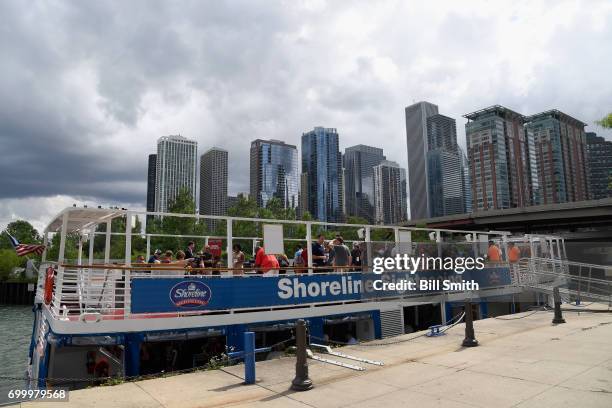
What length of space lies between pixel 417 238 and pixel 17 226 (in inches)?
4164

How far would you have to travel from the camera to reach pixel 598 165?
146 meters

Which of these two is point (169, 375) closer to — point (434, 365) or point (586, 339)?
point (434, 365)

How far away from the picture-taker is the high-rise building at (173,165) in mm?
183000

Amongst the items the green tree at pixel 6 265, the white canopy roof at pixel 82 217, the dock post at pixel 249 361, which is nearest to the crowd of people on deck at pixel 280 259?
the white canopy roof at pixel 82 217

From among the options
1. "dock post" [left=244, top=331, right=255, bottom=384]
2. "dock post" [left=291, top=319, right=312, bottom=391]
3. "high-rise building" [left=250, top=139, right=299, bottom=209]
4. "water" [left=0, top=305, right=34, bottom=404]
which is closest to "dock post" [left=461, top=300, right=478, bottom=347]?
"dock post" [left=291, top=319, right=312, bottom=391]

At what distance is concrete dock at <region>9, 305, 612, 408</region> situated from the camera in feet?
21.8

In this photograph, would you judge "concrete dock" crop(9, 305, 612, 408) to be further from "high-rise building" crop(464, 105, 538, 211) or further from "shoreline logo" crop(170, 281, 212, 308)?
"high-rise building" crop(464, 105, 538, 211)

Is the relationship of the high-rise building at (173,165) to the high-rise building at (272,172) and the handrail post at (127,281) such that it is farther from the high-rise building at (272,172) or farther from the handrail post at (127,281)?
the handrail post at (127,281)

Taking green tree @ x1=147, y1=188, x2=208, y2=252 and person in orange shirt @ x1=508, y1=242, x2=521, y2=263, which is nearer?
person in orange shirt @ x1=508, y1=242, x2=521, y2=263

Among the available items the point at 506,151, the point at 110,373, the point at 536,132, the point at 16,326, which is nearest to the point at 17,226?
the point at 16,326

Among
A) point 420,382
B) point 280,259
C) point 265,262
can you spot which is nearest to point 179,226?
point 280,259

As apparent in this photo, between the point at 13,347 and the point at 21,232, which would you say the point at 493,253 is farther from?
the point at 21,232

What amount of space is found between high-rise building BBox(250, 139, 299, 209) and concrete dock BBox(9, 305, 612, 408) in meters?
165

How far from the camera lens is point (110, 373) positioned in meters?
9.20
